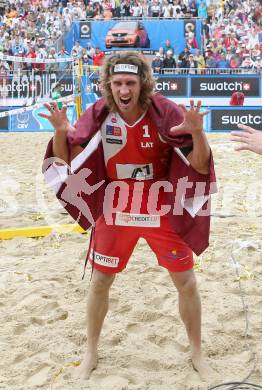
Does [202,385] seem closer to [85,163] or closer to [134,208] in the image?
[134,208]

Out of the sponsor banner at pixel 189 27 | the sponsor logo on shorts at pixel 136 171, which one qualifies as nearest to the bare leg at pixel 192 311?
the sponsor logo on shorts at pixel 136 171

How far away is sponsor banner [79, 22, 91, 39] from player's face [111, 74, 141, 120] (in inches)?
797

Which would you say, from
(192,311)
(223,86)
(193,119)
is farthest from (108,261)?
(223,86)

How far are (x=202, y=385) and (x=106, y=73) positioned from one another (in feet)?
6.14

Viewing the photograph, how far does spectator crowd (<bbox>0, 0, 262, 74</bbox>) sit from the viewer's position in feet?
62.5

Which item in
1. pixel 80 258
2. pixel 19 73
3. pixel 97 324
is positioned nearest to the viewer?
pixel 97 324

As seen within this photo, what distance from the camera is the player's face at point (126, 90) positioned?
9.64 feet

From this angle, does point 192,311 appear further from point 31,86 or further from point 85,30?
point 85,30

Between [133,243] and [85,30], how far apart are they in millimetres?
20356

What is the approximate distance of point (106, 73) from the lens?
120 inches

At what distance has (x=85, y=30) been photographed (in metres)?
22.2

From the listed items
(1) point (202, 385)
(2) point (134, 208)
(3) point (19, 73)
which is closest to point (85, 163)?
(2) point (134, 208)

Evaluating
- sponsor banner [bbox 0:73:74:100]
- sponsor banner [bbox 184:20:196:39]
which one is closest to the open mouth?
sponsor banner [bbox 0:73:74:100]

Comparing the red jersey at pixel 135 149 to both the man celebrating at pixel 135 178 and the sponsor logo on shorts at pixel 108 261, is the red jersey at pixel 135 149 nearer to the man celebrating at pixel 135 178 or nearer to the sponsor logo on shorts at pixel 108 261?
the man celebrating at pixel 135 178
